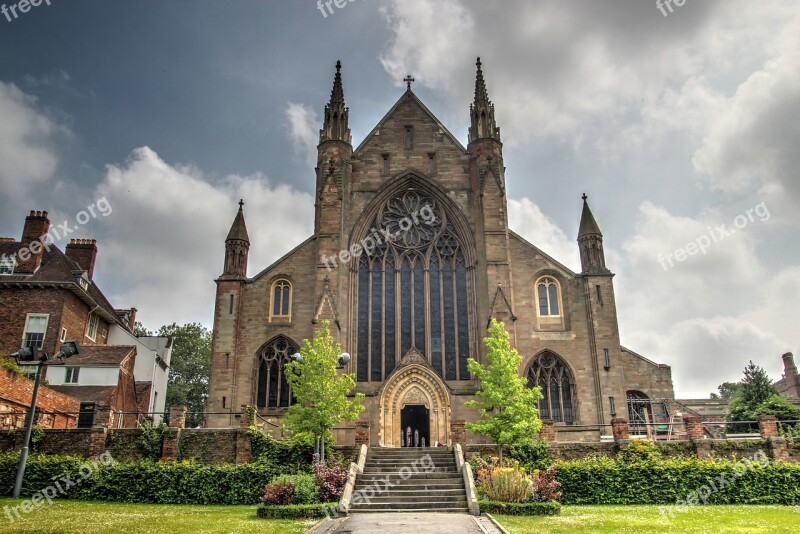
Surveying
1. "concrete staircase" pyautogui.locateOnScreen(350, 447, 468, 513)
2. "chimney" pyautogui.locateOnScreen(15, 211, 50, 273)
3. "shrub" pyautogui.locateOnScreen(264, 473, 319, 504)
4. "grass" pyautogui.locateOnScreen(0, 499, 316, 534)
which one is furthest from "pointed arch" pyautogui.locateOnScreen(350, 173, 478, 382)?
"chimney" pyautogui.locateOnScreen(15, 211, 50, 273)

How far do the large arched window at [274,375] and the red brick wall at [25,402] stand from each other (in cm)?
848

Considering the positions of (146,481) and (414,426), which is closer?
(146,481)

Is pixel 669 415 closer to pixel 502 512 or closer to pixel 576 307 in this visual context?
pixel 576 307

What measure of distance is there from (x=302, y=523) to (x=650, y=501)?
38.9 feet

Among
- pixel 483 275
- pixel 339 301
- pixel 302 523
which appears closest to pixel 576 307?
pixel 483 275

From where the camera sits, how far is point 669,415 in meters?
33.0

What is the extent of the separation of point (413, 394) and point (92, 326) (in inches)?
764

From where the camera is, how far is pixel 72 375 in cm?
3294

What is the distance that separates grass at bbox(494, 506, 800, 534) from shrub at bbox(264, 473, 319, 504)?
5.51 m
